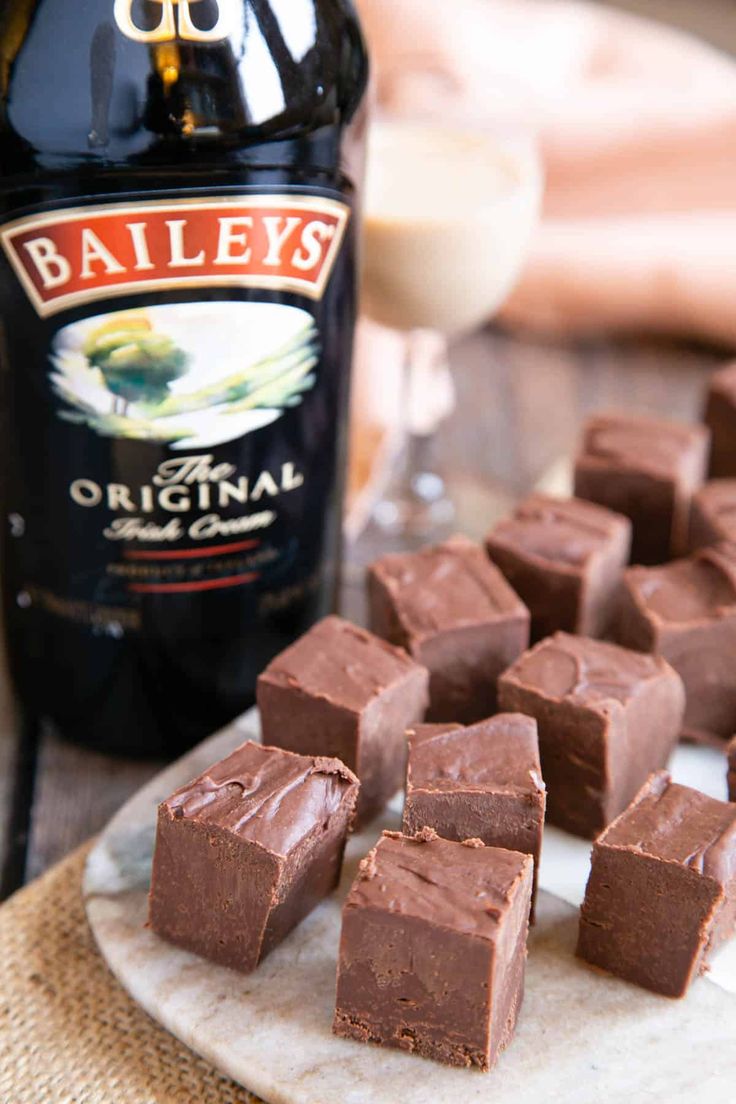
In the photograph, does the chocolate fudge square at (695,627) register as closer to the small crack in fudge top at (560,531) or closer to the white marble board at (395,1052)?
the small crack in fudge top at (560,531)

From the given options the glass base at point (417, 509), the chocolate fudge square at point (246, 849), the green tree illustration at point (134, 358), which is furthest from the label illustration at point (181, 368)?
the glass base at point (417, 509)

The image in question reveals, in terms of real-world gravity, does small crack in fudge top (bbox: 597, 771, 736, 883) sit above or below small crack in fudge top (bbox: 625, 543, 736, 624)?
below

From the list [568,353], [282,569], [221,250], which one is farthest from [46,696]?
[568,353]

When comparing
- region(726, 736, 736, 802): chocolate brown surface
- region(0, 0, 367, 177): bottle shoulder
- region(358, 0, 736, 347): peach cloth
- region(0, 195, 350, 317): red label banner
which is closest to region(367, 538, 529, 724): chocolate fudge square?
region(726, 736, 736, 802): chocolate brown surface

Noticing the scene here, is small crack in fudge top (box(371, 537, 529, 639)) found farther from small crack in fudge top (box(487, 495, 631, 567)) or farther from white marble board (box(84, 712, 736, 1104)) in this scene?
white marble board (box(84, 712, 736, 1104))

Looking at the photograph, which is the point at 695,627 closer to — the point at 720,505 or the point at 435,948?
the point at 720,505

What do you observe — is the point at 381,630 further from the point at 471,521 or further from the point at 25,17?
the point at 25,17
